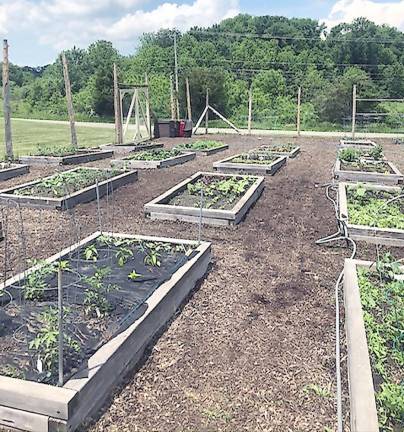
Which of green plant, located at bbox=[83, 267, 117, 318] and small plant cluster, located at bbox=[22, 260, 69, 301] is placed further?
small plant cluster, located at bbox=[22, 260, 69, 301]

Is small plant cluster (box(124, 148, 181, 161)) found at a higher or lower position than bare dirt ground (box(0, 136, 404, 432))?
higher

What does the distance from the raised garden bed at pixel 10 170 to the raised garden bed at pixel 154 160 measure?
1924 millimetres

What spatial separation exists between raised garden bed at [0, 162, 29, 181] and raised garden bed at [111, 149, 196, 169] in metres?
1.92

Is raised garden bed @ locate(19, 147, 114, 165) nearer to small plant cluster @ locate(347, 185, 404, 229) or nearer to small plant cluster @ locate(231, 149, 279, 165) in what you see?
small plant cluster @ locate(231, 149, 279, 165)

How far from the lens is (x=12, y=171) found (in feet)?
29.2

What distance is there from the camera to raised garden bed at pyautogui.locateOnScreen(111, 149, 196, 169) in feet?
32.7

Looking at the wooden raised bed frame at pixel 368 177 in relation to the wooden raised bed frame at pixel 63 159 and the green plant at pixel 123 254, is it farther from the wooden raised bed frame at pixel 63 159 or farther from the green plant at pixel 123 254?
the wooden raised bed frame at pixel 63 159

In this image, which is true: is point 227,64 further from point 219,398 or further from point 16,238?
point 219,398

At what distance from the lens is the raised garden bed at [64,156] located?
10.4 metres

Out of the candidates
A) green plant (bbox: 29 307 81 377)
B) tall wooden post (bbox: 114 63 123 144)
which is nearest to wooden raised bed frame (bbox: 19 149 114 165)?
tall wooden post (bbox: 114 63 123 144)

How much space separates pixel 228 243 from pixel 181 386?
2606mm

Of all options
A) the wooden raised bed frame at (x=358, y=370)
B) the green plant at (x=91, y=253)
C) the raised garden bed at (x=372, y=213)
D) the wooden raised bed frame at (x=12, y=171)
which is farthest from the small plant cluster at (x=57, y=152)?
the wooden raised bed frame at (x=358, y=370)

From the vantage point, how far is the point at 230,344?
10.3 ft

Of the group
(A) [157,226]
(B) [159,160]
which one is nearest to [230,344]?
(A) [157,226]
